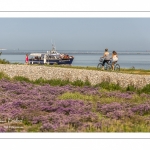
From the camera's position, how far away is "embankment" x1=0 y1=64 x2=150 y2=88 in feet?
72.4

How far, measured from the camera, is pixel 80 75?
961 inches

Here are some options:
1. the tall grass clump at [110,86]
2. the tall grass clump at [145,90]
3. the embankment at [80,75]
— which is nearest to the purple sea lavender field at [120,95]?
the tall grass clump at [145,90]

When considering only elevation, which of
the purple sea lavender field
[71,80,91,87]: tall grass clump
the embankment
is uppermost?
Result: the embankment

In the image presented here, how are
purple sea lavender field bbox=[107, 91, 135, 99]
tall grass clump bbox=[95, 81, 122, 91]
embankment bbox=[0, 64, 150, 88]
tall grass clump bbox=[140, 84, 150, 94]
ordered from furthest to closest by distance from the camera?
embankment bbox=[0, 64, 150, 88] → tall grass clump bbox=[95, 81, 122, 91] → tall grass clump bbox=[140, 84, 150, 94] → purple sea lavender field bbox=[107, 91, 135, 99]

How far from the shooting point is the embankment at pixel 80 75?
22078 mm

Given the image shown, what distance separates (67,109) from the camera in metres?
13.9

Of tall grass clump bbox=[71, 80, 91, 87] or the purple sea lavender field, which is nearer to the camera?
the purple sea lavender field

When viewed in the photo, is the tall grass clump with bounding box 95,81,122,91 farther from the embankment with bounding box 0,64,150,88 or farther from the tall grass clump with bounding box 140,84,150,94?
the tall grass clump with bounding box 140,84,150,94

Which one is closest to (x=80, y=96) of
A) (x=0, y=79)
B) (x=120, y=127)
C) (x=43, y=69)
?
(x=120, y=127)

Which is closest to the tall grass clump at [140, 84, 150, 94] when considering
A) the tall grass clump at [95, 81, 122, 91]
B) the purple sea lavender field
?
the tall grass clump at [95, 81, 122, 91]

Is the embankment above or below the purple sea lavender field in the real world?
above

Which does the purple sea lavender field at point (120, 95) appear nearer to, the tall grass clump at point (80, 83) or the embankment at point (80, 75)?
the embankment at point (80, 75)

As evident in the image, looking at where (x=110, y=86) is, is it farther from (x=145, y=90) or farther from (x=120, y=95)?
(x=120, y=95)
